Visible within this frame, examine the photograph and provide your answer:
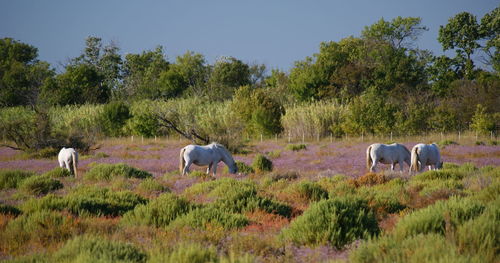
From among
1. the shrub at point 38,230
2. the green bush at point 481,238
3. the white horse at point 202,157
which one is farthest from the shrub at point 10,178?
the green bush at point 481,238

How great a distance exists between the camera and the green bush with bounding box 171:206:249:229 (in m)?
7.14

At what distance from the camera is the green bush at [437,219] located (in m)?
5.93

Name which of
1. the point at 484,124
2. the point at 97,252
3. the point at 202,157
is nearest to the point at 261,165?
the point at 202,157

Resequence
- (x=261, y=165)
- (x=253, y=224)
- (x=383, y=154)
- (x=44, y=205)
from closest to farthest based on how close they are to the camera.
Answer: (x=253, y=224) → (x=44, y=205) → (x=383, y=154) → (x=261, y=165)

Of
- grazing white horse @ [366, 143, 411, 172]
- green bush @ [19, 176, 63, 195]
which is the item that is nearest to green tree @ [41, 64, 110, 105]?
green bush @ [19, 176, 63, 195]

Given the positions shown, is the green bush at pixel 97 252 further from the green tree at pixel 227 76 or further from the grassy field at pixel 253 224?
the green tree at pixel 227 76

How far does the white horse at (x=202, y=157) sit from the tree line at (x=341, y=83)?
23796 mm

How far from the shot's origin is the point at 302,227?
6.33m

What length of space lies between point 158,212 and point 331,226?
3.26 metres

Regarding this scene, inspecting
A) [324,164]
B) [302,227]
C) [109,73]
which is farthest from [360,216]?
[109,73]

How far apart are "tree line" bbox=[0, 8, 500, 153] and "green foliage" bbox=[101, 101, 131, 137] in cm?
36

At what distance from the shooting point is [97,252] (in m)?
4.96

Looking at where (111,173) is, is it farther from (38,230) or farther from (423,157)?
(423,157)

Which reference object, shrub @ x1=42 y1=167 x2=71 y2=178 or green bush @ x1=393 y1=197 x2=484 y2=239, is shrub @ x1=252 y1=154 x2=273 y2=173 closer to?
shrub @ x1=42 y1=167 x2=71 y2=178
